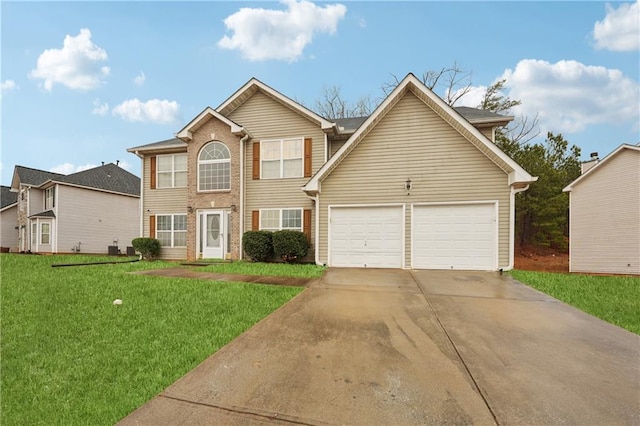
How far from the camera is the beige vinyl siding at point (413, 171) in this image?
9539 mm

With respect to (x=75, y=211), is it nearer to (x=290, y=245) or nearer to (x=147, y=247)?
(x=147, y=247)

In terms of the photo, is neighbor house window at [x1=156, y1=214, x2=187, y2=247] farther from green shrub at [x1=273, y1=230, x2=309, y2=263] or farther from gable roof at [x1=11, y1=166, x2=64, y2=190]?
gable roof at [x1=11, y1=166, x2=64, y2=190]

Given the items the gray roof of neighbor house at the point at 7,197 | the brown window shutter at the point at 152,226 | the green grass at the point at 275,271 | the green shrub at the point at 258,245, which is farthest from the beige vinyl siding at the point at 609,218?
the gray roof of neighbor house at the point at 7,197

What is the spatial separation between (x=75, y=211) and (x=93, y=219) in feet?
4.00

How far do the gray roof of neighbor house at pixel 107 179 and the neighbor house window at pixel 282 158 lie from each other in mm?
16720

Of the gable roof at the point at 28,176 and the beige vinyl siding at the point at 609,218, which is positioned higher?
the gable roof at the point at 28,176

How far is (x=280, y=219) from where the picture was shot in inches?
506

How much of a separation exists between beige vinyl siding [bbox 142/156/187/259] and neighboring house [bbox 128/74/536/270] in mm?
558

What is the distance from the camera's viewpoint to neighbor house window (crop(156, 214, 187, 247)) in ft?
46.6

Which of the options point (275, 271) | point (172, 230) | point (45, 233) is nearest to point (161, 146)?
point (172, 230)

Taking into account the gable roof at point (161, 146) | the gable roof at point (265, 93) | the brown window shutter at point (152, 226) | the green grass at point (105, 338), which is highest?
the gable roof at point (265, 93)

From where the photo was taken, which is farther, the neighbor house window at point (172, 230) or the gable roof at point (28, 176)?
the gable roof at point (28, 176)

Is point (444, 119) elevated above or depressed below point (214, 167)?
above

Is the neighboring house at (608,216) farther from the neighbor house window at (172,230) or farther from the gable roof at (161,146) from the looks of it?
the gable roof at (161,146)
